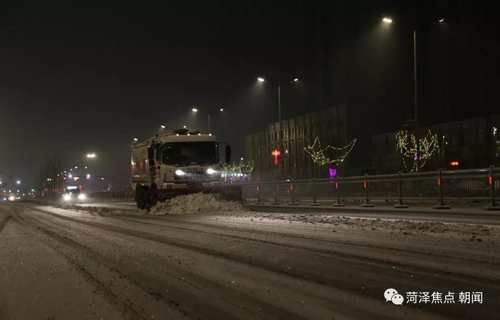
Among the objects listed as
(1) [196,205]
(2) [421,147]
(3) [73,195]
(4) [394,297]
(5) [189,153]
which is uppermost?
(2) [421,147]

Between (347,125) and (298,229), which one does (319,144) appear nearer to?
(347,125)

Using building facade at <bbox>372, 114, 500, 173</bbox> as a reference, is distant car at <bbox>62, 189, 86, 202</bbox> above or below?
below

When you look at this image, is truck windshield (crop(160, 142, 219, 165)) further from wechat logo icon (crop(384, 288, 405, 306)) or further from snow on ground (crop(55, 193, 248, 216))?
wechat logo icon (crop(384, 288, 405, 306))

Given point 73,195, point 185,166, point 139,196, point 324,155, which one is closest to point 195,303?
point 185,166

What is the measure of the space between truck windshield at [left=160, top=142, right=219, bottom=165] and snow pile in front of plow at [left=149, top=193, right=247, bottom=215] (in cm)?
187

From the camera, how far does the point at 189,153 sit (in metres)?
24.2

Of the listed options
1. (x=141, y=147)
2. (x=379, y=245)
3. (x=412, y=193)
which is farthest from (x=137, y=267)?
(x=141, y=147)

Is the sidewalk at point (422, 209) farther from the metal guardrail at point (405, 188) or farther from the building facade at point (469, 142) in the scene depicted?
the building facade at point (469, 142)

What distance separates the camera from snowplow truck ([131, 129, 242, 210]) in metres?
23.6

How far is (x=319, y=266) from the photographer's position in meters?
7.96

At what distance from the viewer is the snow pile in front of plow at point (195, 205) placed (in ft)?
73.8

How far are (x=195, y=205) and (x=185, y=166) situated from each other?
2.27 m

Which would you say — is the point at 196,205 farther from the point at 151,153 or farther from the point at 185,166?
the point at 151,153

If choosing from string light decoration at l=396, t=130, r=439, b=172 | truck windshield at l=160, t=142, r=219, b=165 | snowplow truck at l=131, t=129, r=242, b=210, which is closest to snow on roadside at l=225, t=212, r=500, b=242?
snowplow truck at l=131, t=129, r=242, b=210
